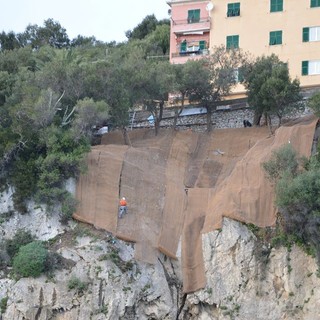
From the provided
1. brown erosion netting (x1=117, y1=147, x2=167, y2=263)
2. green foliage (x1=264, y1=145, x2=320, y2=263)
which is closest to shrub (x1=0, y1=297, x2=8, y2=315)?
brown erosion netting (x1=117, y1=147, x2=167, y2=263)

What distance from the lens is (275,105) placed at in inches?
2180

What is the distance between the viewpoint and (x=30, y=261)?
160 feet

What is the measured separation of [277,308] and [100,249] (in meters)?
8.46

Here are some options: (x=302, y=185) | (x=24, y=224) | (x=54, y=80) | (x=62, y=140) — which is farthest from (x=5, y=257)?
(x=302, y=185)

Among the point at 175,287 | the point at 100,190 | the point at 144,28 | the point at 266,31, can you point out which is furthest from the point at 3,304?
the point at 144,28

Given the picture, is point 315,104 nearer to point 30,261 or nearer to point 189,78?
point 189,78

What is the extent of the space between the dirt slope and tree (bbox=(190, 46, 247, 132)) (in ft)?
9.82

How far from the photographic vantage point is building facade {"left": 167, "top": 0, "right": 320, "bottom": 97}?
62.8m

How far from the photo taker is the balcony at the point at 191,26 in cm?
6681

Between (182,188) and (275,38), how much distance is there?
15.0 m

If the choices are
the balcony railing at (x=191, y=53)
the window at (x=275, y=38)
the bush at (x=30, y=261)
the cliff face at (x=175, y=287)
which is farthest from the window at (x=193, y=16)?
the bush at (x=30, y=261)

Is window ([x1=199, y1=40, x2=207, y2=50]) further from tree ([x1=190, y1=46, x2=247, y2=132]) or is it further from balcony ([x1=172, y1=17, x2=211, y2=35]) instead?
tree ([x1=190, y1=46, x2=247, y2=132])

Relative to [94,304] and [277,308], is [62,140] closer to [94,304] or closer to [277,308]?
[94,304]

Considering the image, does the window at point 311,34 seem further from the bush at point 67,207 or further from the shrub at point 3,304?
the shrub at point 3,304
